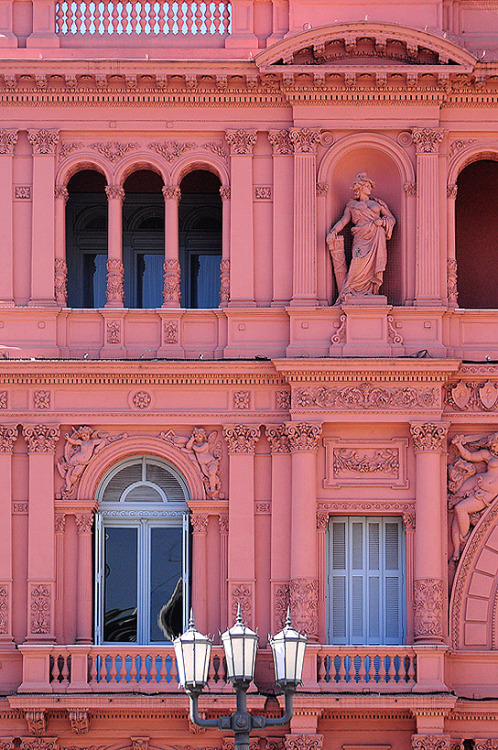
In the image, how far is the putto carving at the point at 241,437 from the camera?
28.6 meters

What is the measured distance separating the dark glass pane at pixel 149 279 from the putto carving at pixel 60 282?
2.04m

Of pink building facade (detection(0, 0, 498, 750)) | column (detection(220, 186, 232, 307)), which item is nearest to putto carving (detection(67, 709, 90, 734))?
pink building facade (detection(0, 0, 498, 750))

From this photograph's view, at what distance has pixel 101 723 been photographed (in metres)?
27.7

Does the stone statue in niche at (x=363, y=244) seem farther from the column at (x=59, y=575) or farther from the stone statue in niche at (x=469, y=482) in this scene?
the column at (x=59, y=575)

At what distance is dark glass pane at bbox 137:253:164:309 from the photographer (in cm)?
3092

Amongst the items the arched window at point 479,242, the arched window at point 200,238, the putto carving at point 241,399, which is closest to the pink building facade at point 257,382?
the putto carving at point 241,399

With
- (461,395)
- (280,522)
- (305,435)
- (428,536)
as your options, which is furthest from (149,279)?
(428,536)

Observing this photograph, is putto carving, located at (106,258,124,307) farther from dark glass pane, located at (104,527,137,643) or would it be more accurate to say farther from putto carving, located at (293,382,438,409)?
dark glass pane, located at (104,527,137,643)

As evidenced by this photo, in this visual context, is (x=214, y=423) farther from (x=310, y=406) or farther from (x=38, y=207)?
(x=38, y=207)

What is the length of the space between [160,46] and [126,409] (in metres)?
6.39

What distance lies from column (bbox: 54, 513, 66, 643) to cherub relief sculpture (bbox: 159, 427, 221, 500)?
2246 mm

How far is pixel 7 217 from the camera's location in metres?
29.3

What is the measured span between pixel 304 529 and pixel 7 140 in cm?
840

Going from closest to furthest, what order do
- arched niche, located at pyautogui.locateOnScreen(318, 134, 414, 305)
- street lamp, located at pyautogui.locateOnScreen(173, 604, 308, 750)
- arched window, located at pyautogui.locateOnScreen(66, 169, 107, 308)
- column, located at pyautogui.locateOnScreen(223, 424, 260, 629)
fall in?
street lamp, located at pyautogui.locateOnScreen(173, 604, 308, 750) < column, located at pyautogui.locateOnScreen(223, 424, 260, 629) < arched niche, located at pyautogui.locateOnScreen(318, 134, 414, 305) < arched window, located at pyautogui.locateOnScreen(66, 169, 107, 308)
